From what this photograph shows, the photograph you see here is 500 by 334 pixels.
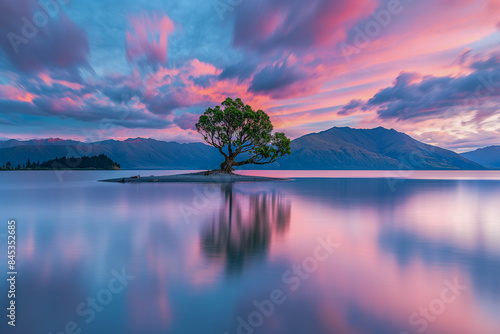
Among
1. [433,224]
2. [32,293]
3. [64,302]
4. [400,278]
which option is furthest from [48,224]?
[433,224]

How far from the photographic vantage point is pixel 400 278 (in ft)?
31.7

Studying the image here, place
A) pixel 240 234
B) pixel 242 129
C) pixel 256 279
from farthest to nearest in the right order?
pixel 242 129, pixel 240 234, pixel 256 279

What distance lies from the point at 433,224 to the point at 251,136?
6469 centimetres

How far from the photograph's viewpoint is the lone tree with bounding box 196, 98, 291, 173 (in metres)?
80.9

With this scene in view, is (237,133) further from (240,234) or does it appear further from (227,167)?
(240,234)

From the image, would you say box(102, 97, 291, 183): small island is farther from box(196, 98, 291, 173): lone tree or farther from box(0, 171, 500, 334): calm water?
box(0, 171, 500, 334): calm water

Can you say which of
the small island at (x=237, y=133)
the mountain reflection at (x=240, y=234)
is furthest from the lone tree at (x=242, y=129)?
the mountain reflection at (x=240, y=234)

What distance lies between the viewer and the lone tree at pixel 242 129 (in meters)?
Result: 80.9

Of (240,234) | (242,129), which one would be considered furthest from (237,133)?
(240,234)

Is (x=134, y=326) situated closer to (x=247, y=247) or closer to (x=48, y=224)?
(x=247, y=247)

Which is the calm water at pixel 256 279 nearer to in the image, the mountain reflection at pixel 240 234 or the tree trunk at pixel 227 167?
the mountain reflection at pixel 240 234

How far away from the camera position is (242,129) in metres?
82.8

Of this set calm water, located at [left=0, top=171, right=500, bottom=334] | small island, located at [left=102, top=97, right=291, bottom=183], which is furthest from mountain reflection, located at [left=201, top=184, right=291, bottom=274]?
small island, located at [left=102, top=97, right=291, bottom=183]

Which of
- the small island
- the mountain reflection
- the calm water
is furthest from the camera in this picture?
the small island
